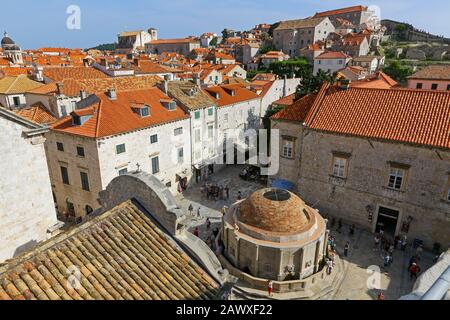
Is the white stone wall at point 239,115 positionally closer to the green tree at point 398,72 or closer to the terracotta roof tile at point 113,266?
the terracotta roof tile at point 113,266

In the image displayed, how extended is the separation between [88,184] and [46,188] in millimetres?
12052

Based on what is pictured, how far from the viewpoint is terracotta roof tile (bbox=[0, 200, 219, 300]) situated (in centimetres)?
707

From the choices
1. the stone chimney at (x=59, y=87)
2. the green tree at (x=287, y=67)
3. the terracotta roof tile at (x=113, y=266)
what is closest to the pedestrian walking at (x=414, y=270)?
the terracotta roof tile at (x=113, y=266)

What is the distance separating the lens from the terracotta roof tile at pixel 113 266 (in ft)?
23.2

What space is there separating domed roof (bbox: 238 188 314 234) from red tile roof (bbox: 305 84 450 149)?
7.71 meters

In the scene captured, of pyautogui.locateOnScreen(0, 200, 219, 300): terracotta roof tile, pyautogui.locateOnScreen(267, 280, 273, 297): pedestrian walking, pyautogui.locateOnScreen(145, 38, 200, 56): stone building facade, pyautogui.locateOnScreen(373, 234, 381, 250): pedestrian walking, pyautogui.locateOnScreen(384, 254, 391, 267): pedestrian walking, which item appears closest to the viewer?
pyautogui.locateOnScreen(0, 200, 219, 300): terracotta roof tile

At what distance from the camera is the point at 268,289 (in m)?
18.2

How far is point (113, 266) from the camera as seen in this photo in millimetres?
8062

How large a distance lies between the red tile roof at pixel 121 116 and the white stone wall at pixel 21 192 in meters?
10.2

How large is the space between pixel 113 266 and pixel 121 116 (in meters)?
21.1

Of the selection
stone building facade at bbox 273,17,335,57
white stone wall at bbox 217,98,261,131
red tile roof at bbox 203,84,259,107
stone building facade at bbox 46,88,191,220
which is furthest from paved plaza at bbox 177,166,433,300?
stone building facade at bbox 273,17,335,57

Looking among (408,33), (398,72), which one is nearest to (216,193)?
(398,72)

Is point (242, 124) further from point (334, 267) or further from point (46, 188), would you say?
point (46, 188)

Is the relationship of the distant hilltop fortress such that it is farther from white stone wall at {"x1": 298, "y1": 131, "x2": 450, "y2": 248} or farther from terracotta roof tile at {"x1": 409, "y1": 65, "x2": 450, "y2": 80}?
white stone wall at {"x1": 298, "y1": 131, "x2": 450, "y2": 248}
